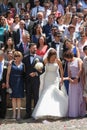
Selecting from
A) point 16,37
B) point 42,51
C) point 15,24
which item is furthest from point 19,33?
point 42,51

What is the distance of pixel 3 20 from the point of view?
46.9ft

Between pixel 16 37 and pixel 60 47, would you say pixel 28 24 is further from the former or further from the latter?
pixel 60 47

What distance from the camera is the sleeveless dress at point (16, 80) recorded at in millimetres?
11805

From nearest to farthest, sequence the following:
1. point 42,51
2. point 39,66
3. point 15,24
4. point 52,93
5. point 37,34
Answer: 1. point 39,66
2. point 52,93
3. point 42,51
4. point 37,34
5. point 15,24

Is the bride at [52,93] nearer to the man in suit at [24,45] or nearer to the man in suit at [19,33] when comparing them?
the man in suit at [24,45]

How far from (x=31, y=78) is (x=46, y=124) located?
140cm

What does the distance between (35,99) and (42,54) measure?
126cm

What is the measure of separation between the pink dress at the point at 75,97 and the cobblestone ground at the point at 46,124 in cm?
38

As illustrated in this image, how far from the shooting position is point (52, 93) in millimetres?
11805

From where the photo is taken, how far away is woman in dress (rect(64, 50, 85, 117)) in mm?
11789

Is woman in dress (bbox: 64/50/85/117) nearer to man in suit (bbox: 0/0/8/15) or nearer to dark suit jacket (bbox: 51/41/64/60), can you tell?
dark suit jacket (bbox: 51/41/64/60)

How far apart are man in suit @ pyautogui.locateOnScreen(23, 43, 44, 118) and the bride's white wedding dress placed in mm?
190

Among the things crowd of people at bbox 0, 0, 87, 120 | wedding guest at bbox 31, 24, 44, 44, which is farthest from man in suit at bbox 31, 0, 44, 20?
crowd of people at bbox 0, 0, 87, 120

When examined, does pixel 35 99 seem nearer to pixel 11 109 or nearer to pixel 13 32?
pixel 11 109
